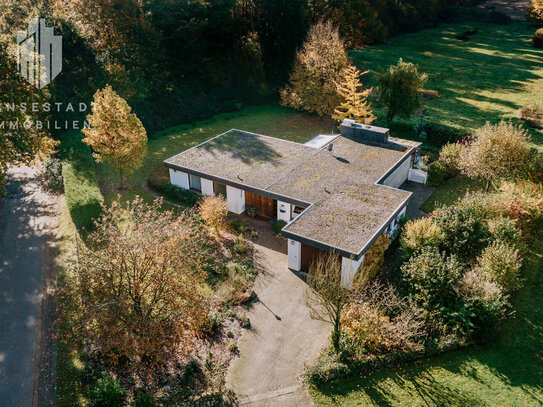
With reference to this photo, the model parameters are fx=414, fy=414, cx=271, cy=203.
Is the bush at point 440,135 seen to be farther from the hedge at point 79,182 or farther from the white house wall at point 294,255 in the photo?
the hedge at point 79,182

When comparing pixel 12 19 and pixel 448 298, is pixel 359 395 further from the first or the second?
pixel 12 19

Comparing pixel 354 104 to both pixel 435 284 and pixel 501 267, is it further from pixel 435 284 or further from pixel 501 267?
pixel 435 284

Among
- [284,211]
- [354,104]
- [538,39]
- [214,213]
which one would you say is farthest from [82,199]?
[538,39]

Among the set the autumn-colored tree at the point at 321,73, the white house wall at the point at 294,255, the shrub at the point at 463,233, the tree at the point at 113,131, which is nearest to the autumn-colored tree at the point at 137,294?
the white house wall at the point at 294,255

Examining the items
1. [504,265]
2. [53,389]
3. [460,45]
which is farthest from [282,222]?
[460,45]

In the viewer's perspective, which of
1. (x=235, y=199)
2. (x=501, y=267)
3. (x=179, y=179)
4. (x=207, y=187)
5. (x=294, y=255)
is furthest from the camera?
(x=179, y=179)
